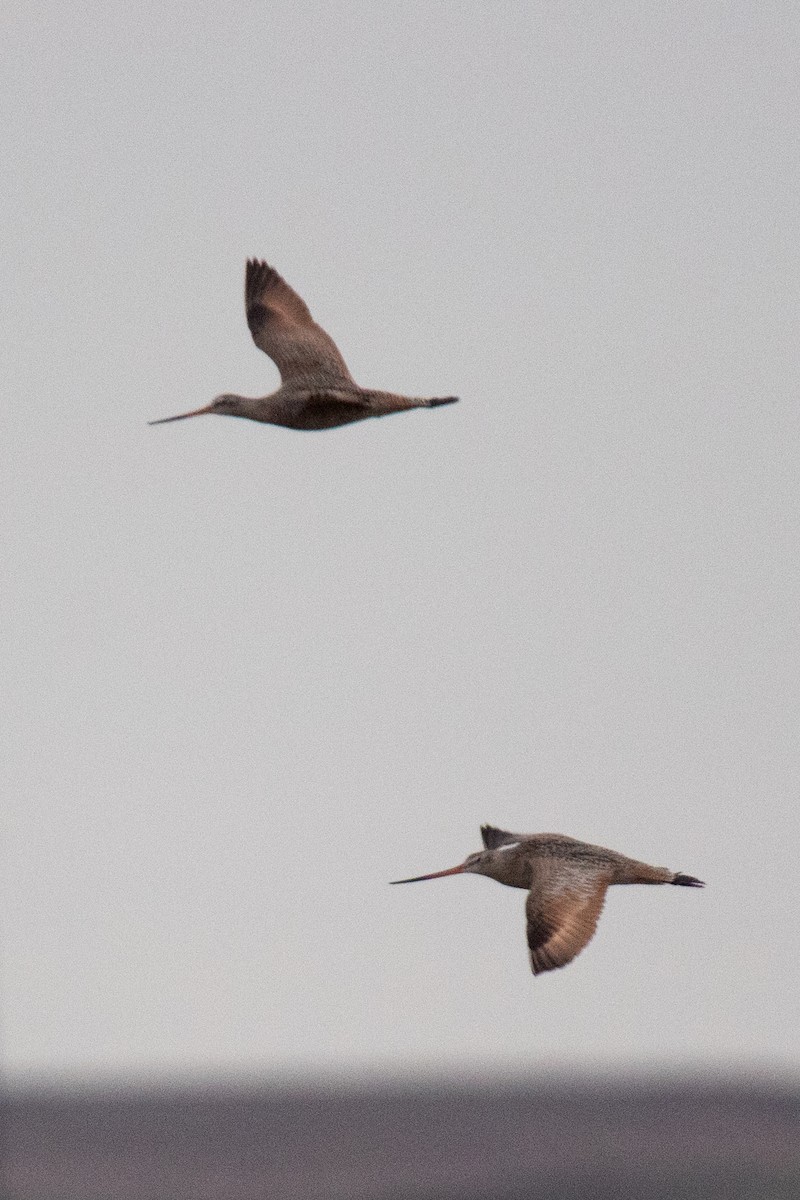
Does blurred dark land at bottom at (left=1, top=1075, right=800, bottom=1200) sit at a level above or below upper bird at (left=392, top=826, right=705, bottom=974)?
above

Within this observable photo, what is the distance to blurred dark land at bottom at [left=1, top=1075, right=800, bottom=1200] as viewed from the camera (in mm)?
169625

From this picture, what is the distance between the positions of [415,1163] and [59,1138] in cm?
2284

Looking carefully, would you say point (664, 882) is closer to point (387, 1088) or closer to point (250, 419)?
point (250, 419)

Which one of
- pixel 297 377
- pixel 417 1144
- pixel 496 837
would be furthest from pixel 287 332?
pixel 417 1144

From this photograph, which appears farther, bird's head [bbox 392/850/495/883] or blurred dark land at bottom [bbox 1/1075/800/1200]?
blurred dark land at bottom [bbox 1/1075/800/1200]

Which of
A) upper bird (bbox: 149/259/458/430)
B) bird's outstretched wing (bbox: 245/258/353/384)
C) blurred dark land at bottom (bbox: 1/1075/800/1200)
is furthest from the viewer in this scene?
blurred dark land at bottom (bbox: 1/1075/800/1200)

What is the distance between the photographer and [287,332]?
32.4 m

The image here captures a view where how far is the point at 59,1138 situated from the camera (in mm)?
190125

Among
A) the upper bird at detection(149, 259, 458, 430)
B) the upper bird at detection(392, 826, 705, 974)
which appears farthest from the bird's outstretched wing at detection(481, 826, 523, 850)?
the upper bird at detection(149, 259, 458, 430)

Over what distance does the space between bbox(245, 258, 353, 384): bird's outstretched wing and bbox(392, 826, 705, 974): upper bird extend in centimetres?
481

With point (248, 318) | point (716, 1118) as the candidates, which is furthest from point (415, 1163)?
point (248, 318)

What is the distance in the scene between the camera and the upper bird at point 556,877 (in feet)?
88.9

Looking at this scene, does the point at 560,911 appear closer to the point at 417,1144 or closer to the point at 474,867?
the point at 474,867

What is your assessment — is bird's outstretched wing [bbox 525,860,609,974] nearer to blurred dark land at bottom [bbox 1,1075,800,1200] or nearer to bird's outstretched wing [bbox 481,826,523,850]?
bird's outstretched wing [bbox 481,826,523,850]
